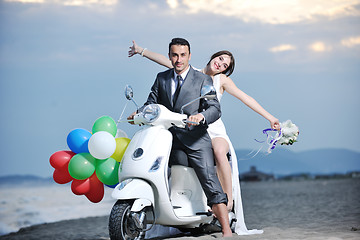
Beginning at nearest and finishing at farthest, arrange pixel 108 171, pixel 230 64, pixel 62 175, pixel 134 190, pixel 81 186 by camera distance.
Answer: pixel 134 190 → pixel 108 171 → pixel 81 186 → pixel 62 175 → pixel 230 64

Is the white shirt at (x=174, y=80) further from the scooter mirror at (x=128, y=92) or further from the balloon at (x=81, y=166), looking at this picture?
the balloon at (x=81, y=166)

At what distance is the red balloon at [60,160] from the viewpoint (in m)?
4.62

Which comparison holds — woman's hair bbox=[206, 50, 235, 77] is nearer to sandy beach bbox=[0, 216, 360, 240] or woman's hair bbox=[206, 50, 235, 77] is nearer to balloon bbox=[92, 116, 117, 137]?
balloon bbox=[92, 116, 117, 137]

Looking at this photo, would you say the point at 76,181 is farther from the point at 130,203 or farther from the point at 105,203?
the point at 105,203

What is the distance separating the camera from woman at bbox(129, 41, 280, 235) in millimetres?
4500

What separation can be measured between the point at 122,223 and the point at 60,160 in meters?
1.11

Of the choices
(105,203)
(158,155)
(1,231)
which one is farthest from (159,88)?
(105,203)

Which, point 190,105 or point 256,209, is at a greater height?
point 190,105

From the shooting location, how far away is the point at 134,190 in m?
3.78

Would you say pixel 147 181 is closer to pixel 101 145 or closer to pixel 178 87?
pixel 101 145

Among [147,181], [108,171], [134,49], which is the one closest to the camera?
[147,181]

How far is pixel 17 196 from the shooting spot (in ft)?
50.8

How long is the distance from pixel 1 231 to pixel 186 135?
5.13 metres

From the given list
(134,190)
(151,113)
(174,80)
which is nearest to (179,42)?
(174,80)
